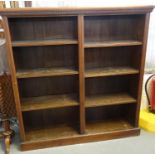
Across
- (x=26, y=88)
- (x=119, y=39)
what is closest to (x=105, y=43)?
(x=119, y=39)

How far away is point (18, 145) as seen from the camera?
2.12 m

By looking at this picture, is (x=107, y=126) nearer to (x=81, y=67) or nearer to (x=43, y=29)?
(x=81, y=67)

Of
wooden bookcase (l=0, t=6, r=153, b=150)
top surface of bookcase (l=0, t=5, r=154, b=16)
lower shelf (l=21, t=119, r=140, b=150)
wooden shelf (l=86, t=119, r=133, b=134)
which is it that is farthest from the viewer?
wooden shelf (l=86, t=119, r=133, b=134)

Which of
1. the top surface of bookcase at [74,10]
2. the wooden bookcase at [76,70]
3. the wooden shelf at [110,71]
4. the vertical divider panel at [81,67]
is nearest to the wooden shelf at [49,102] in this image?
the wooden bookcase at [76,70]

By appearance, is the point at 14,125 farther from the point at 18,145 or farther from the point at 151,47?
the point at 151,47

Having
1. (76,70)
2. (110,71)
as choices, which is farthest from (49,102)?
(110,71)

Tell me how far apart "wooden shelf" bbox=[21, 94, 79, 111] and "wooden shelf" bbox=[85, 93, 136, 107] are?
0.17 meters

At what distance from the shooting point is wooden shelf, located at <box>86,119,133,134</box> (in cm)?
221

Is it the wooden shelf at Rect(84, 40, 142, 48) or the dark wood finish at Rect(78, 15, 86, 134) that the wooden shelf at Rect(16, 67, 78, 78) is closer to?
the dark wood finish at Rect(78, 15, 86, 134)

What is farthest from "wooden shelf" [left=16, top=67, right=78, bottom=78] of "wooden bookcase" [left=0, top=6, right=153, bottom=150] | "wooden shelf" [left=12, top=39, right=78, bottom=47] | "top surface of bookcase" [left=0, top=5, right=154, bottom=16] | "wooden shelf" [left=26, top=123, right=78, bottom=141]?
"wooden shelf" [left=26, top=123, right=78, bottom=141]

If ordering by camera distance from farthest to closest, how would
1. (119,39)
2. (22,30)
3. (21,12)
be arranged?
(119,39), (22,30), (21,12)

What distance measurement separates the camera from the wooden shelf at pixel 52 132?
2.11m

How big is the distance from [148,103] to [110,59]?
0.84 meters

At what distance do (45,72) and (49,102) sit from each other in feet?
1.11
